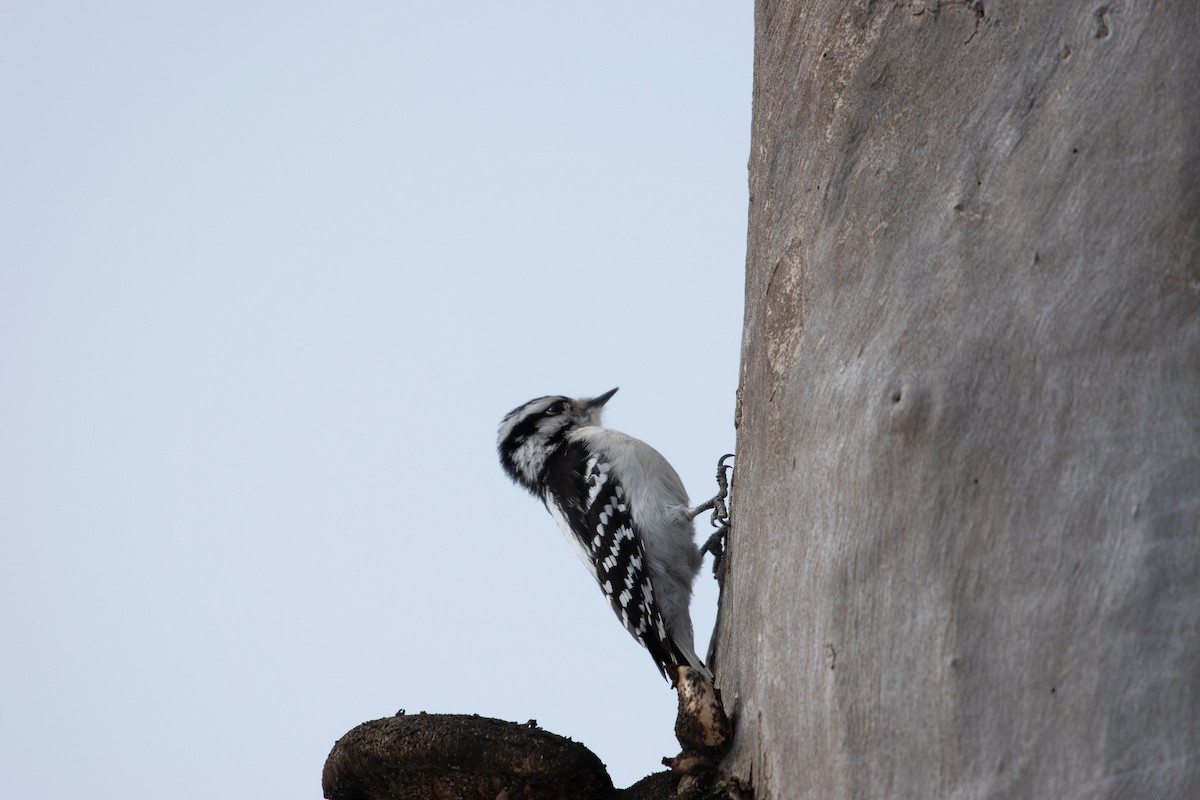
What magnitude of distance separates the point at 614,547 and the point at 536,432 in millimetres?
1169

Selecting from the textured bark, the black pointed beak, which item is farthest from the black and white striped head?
the textured bark

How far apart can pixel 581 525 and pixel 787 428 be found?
2744 millimetres

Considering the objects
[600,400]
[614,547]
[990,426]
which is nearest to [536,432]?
[600,400]

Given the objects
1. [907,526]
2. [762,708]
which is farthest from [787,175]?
[762,708]

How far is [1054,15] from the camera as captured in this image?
2.27 m

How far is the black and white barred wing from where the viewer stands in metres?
4.56

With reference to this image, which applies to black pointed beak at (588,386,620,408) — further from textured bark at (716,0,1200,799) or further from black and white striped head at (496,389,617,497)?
textured bark at (716,0,1200,799)

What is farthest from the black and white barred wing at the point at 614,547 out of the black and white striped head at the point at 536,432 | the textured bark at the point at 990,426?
the textured bark at the point at 990,426

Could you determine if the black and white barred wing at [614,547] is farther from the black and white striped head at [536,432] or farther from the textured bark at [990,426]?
the textured bark at [990,426]

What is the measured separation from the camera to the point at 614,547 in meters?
4.83

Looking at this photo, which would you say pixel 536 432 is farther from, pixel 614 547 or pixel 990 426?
pixel 990 426

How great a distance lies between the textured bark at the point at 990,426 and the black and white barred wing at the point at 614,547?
1969 mm

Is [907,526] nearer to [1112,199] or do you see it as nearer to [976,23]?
[1112,199]

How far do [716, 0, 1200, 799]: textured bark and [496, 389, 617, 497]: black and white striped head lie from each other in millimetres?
3240
